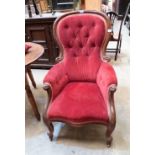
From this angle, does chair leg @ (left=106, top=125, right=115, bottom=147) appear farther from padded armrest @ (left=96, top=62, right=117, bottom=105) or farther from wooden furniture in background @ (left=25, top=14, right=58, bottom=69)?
wooden furniture in background @ (left=25, top=14, right=58, bottom=69)

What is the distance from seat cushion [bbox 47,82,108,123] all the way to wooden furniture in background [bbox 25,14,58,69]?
58.8 inches

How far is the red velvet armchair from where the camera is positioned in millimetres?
1535

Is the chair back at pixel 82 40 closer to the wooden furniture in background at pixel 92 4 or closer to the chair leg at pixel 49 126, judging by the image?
the chair leg at pixel 49 126

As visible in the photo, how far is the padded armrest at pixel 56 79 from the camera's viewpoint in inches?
65.0

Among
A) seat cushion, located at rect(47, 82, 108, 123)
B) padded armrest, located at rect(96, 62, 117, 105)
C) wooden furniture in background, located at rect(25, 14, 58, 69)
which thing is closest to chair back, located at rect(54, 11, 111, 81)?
padded armrest, located at rect(96, 62, 117, 105)

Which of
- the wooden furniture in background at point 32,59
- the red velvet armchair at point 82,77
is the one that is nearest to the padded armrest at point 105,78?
the red velvet armchair at point 82,77

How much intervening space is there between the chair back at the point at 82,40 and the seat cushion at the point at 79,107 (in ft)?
0.89

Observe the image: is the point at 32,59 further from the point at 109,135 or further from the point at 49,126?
the point at 109,135

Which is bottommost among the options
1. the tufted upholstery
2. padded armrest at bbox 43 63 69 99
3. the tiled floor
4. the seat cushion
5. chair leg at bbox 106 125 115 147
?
the tiled floor

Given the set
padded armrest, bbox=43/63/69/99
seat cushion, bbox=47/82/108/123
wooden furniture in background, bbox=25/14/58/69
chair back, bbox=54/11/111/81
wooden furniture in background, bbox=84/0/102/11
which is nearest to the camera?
seat cushion, bbox=47/82/108/123

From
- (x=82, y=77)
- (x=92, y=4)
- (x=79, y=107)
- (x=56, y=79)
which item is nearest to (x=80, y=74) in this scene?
(x=82, y=77)

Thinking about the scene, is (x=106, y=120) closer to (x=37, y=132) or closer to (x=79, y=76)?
(x=79, y=76)
